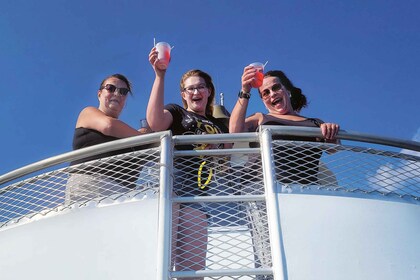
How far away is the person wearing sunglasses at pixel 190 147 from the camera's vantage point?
2.25 m

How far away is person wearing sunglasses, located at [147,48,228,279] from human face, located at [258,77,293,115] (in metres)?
0.35

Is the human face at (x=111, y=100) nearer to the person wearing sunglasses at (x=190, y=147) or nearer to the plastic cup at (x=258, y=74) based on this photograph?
the person wearing sunglasses at (x=190, y=147)

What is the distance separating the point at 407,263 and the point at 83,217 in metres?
1.54

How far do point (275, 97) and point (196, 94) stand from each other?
0.54 m

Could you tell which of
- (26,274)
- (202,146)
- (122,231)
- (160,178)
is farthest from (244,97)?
(26,274)

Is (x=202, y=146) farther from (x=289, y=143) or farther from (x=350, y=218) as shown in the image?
(x=350, y=218)

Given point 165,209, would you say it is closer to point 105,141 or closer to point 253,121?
point 105,141

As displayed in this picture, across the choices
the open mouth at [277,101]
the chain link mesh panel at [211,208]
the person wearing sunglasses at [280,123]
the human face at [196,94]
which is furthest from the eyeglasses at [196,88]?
the chain link mesh panel at [211,208]

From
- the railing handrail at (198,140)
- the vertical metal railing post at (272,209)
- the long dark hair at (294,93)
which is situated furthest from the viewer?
the long dark hair at (294,93)

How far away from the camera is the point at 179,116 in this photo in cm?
291

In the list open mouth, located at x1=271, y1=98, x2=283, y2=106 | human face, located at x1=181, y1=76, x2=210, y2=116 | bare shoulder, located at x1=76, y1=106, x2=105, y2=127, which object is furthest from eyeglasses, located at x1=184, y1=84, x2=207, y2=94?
bare shoulder, located at x1=76, y1=106, x2=105, y2=127

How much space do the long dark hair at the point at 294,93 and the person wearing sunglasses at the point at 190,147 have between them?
1.59 ft

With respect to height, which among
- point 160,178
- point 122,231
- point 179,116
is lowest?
point 122,231

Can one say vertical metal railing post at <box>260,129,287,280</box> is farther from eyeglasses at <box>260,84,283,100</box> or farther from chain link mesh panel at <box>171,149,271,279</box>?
eyeglasses at <box>260,84,283,100</box>
